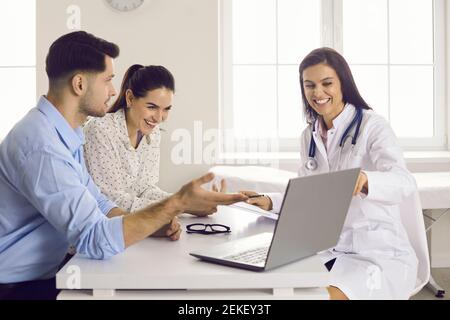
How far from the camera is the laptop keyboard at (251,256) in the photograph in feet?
4.51

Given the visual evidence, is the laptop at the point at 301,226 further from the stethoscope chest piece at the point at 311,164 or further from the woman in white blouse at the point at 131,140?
the woman in white blouse at the point at 131,140

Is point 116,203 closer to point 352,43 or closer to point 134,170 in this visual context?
point 134,170

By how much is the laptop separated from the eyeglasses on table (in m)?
0.20

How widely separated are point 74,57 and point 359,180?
0.89 m

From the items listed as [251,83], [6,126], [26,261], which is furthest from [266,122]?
[26,261]

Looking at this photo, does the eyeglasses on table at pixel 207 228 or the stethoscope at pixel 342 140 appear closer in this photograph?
the eyeglasses on table at pixel 207 228

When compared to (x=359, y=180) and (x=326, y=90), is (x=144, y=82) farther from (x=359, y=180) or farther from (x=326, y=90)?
(x=359, y=180)

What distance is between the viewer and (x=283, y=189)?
124 inches

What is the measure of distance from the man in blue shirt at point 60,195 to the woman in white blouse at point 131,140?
510mm

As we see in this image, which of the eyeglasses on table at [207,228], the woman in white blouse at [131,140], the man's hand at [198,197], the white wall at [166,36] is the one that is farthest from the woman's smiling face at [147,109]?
the white wall at [166,36]

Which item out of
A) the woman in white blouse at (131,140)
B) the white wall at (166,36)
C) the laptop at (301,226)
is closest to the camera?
the laptop at (301,226)

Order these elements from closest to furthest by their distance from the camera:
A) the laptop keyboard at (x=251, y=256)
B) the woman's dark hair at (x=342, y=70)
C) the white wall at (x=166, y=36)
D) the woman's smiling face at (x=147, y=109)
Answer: the laptop keyboard at (x=251, y=256) < the woman's dark hair at (x=342, y=70) < the woman's smiling face at (x=147, y=109) < the white wall at (x=166, y=36)

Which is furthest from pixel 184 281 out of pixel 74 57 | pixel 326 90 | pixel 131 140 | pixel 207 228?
pixel 131 140

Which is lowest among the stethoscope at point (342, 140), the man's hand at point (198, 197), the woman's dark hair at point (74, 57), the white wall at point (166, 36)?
the man's hand at point (198, 197)
